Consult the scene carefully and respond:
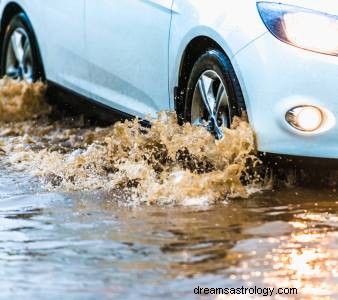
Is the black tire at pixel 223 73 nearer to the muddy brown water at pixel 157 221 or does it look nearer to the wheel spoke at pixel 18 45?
the muddy brown water at pixel 157 221

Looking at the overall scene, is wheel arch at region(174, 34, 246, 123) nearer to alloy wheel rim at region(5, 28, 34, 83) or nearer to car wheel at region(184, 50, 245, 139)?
car wheel at region(184, 50, 245, 139)

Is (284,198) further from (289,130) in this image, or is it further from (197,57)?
(197,57)

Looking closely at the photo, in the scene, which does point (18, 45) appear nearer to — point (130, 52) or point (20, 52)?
point (20, 52)

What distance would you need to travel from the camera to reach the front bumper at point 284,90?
5309 millimetres

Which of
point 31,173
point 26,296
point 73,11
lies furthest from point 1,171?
point 26,296

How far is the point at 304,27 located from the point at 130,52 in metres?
1.47

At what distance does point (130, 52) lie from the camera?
6.55m

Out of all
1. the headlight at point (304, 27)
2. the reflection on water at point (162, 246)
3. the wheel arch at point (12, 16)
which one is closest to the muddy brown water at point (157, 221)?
the reflection on water at point (162, 246)

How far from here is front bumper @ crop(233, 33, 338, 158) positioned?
17.4 ft

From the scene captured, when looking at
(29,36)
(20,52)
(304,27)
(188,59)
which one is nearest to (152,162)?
(188,59)

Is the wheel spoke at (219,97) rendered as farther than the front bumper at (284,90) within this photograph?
Yes

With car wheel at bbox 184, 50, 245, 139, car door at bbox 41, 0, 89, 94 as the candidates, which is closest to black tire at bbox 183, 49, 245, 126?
car wheel at bbox 184, 50, 245, 139

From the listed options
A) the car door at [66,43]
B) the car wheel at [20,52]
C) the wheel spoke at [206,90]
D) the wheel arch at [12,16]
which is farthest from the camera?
the car wheel at [20,52]

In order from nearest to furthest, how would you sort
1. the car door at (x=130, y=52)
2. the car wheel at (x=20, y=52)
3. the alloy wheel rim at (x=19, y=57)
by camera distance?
the car door at (x=130, y=52)
the car wheel at (x=20, y=52)
the alloy wheel rim at (x=19, y=57)
